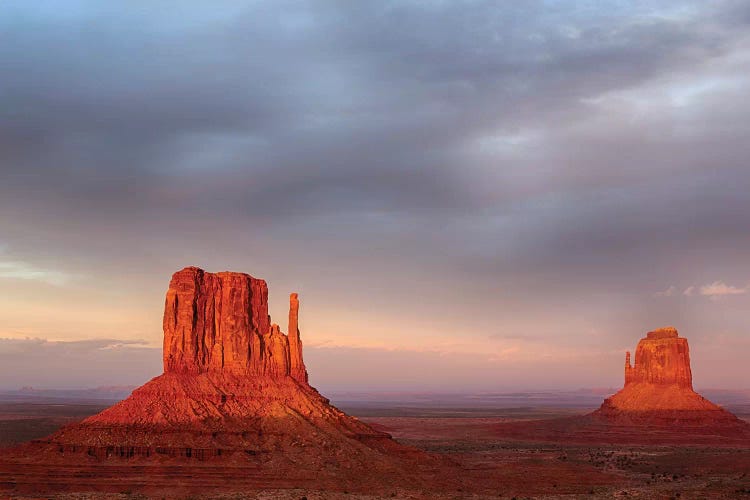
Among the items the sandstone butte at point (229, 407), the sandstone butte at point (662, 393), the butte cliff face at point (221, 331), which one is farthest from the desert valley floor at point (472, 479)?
the sandstone butte at point (662, 393)

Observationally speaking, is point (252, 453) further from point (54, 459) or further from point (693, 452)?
point (693, 452)

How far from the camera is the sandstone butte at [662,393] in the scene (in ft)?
538

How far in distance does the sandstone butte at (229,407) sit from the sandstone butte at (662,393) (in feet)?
307

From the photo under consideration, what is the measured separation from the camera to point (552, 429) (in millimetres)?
174125

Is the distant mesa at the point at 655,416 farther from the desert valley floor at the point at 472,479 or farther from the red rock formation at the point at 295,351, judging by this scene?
the red rock formation at the point at 295,351

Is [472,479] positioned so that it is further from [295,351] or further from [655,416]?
[655,416]

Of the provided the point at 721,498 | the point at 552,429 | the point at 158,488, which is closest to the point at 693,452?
the point at 552,429

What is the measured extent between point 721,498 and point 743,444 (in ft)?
268

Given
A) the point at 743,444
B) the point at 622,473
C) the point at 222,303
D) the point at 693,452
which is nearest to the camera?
the point at 222,303

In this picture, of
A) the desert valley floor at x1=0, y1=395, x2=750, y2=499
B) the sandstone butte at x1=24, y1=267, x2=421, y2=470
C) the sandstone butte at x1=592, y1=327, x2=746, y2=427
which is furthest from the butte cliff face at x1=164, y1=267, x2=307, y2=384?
the sandstone butte at x1=592, y1=327, x2=746, y2=427

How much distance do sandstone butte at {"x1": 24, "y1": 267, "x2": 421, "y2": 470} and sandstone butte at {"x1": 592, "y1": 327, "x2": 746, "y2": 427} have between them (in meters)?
93.5

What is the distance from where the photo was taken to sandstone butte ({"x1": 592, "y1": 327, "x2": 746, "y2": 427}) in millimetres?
164000

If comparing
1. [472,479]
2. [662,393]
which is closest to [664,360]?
[662,393]

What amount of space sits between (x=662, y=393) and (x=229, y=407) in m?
115
